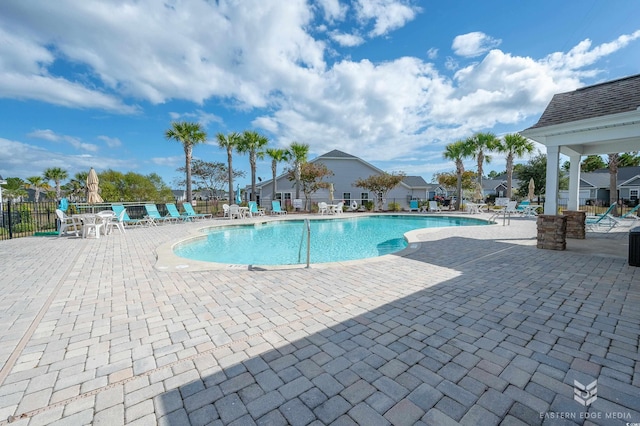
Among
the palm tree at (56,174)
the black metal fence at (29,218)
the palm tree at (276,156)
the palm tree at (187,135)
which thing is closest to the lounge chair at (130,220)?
the black metal fence at (29,218)

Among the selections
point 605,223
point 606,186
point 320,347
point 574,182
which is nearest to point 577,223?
point 574,182

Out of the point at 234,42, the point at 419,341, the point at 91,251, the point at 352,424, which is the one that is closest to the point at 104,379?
the point at 352,424

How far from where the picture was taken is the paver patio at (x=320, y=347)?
1.71 meters

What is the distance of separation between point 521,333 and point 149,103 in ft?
84.2

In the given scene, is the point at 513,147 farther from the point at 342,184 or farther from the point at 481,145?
the point at 342,184

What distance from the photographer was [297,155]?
22.5m

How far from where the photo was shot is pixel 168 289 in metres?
4.06

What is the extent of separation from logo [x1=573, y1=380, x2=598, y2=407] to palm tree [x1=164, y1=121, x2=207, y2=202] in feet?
67.2

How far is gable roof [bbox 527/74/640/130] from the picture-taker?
20.4 feet

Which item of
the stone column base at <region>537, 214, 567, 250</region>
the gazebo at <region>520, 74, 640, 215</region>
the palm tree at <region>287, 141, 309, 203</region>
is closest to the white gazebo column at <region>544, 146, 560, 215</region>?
the gazebo at <region>520, 74, 640, 215</region>

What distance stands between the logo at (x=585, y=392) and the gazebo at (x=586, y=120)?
6752 millimetres

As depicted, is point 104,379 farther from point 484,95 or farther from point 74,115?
point 74,115

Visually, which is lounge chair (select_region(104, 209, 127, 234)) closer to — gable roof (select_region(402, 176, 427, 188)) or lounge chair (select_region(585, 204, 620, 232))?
lounge chair (select_region(585, 204, 620, 232))

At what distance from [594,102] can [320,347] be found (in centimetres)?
929
